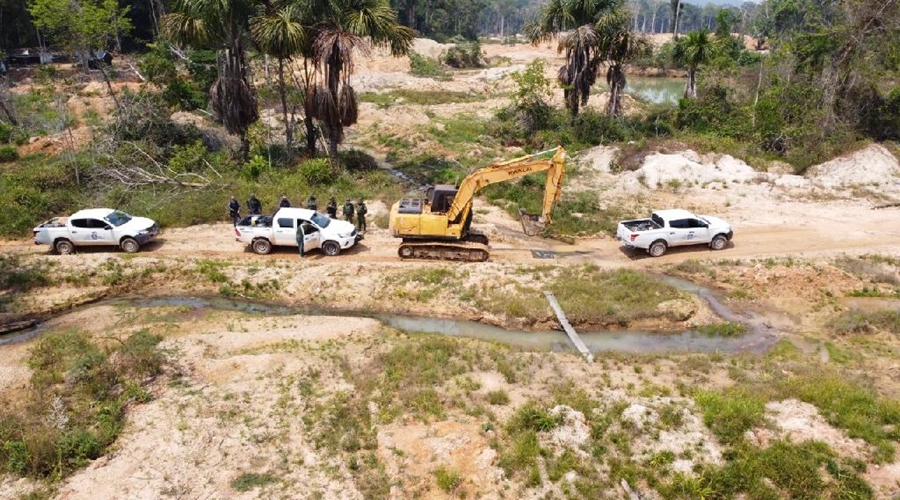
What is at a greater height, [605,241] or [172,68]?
[172,68]

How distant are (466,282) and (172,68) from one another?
89.5 feet

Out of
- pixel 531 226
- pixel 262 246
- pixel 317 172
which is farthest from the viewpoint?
pixel 317 172

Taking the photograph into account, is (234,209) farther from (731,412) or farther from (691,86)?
(691,86)

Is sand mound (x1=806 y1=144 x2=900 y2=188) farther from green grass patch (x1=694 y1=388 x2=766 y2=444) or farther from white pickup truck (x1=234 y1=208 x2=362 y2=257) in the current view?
white pickup truck (x1=234 y1=208 x2=362 y2=257)

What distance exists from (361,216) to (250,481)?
13.7 meters

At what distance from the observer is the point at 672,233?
2173 cm

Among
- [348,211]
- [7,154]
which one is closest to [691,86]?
[348,211]

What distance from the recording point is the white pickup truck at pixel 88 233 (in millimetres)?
21312

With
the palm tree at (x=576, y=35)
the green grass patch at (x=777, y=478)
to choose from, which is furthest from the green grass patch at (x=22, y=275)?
the palm tree at (x=576, y=35)

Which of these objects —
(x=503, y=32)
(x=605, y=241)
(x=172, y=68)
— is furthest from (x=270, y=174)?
(x=503, y=32)

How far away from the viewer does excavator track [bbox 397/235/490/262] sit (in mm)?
21062

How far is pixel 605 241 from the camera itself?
77.2ft

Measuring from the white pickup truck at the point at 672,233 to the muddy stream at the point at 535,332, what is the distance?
2842mm

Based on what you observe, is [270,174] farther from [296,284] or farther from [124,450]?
[124,450]
